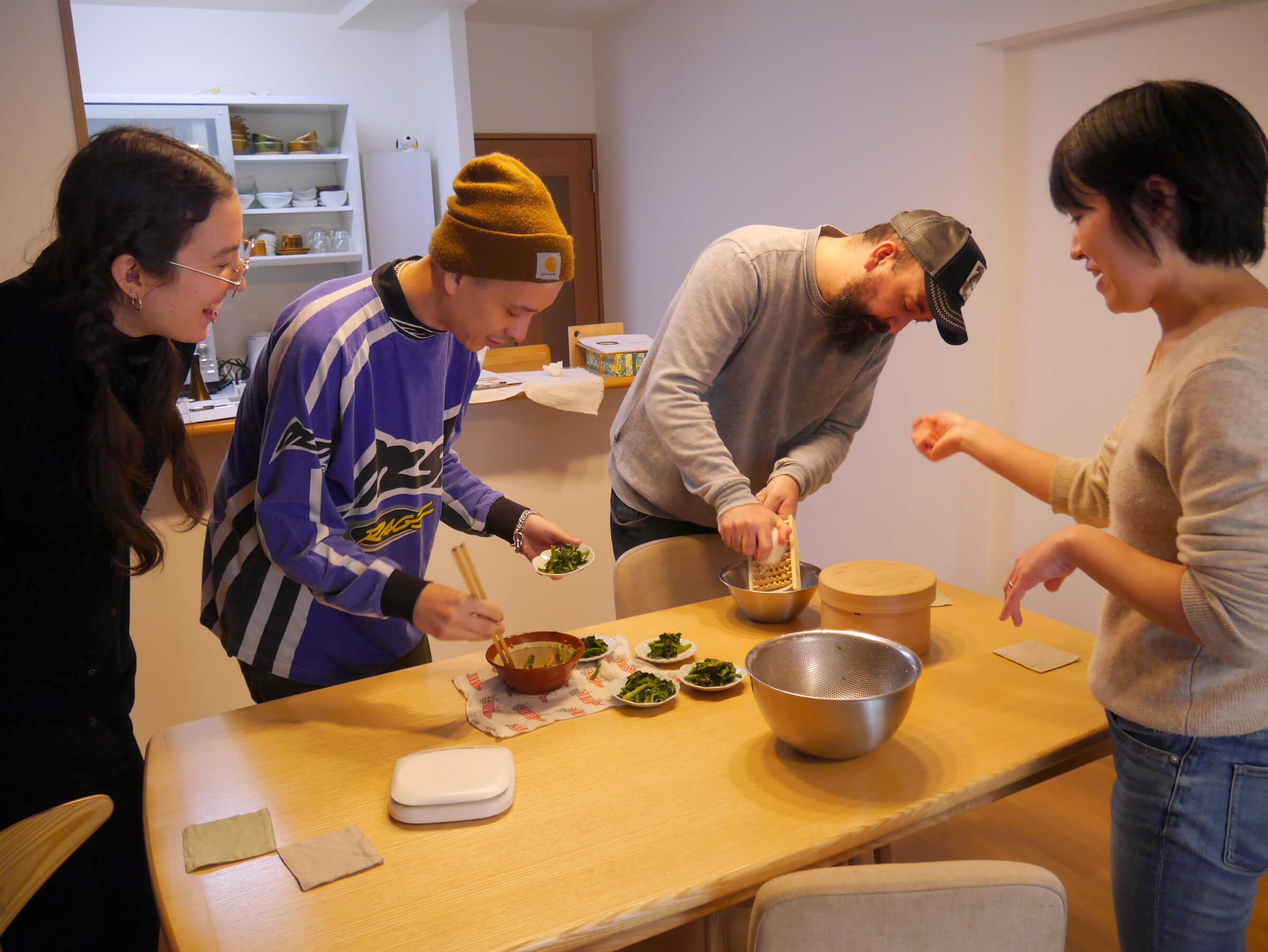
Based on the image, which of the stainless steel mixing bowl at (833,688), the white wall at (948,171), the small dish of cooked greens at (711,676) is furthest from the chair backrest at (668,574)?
the white wall at (948,171)

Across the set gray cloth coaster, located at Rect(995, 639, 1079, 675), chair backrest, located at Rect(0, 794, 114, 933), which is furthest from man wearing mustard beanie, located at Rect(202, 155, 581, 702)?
gray cloth coaster, located at Rect(995, 639, 1079, 675)

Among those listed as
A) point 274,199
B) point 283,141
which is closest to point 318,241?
point 274,199

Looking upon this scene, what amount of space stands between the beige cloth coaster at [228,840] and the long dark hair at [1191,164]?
1.20 meters

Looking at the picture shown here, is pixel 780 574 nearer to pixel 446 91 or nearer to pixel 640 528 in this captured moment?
pixel 640 528

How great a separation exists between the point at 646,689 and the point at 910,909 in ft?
1.91

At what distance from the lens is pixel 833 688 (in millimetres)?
1347

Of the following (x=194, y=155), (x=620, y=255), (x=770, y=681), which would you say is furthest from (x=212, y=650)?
(x=620, y=255)

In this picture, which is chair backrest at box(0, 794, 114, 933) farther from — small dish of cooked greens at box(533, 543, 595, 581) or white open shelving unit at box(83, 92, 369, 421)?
white open shelving unit at box(83, 92, 369, 421)

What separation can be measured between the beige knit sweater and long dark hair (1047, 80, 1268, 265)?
9 cm

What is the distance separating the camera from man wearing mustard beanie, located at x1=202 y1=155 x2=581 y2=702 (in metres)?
1.34

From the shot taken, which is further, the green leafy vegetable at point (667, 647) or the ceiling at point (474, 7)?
the ceiling at point (474, 7)

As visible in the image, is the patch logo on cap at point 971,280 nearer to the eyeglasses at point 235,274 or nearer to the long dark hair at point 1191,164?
the long dark hair at point 1191,164

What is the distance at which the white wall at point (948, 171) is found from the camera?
10.3ft

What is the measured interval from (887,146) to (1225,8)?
1.34 m
